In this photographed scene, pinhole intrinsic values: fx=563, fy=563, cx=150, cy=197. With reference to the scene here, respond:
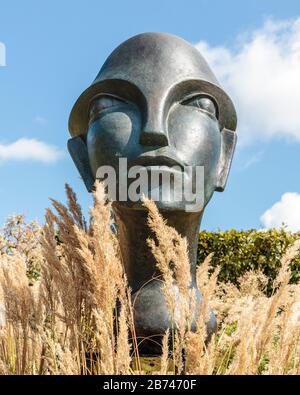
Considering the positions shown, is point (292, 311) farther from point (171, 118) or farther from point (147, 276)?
point (171, 118)

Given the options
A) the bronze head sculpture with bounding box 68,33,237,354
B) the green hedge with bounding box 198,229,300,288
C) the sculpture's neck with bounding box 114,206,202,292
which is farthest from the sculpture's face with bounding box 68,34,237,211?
the green hedge with bounding box 198,229,300,288

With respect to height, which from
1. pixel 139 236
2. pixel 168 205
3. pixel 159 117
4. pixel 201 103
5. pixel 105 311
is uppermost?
pixel 201 103

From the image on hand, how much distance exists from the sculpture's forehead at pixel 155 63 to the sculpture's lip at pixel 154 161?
0.40 metres

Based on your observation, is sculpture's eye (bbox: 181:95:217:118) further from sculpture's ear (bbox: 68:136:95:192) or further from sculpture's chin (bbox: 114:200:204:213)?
sculpture's ear (bbox: 68:136:95:192)

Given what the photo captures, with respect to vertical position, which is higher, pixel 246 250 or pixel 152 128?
pixel 246 250

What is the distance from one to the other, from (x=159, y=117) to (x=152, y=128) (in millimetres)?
94

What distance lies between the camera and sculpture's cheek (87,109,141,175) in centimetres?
321

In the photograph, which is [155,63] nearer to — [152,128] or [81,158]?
[152,128]

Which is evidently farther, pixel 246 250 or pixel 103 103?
pixel 246 250

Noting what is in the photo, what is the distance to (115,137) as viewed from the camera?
3240 mm

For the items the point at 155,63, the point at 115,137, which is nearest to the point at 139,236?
the point at 115,137

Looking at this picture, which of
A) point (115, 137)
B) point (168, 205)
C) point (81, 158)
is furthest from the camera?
point (81, 158)

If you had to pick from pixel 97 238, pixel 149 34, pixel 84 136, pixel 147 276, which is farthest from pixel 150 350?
pixel 149 34

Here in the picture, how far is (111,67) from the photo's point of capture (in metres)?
3.50
